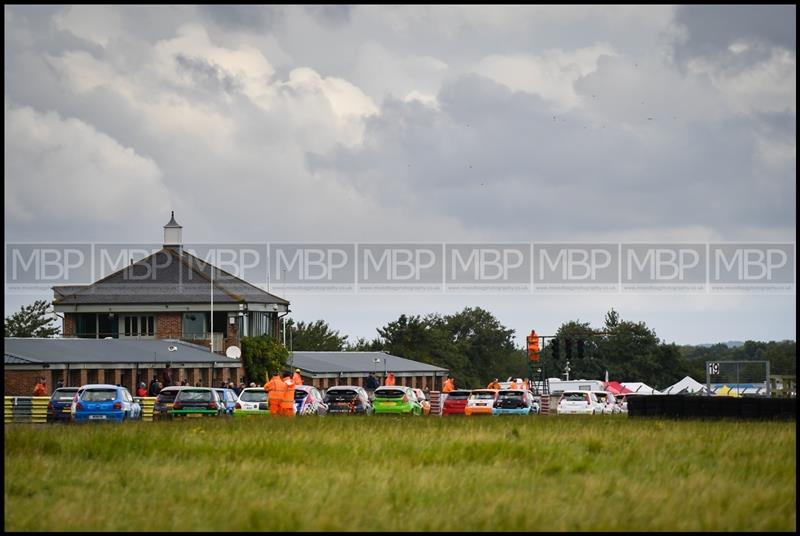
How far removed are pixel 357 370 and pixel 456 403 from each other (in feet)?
119

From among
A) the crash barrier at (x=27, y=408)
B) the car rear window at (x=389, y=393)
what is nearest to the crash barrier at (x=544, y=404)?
the car rear window at (x=389, y=393)

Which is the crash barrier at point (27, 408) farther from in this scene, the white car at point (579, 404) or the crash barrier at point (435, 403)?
the white car at point (579, 404)

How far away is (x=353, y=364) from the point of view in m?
100

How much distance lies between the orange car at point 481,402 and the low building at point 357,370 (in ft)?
89.2

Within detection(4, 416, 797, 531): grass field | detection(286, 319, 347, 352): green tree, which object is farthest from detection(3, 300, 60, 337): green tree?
detection(4, 416, 797, 531): grass field

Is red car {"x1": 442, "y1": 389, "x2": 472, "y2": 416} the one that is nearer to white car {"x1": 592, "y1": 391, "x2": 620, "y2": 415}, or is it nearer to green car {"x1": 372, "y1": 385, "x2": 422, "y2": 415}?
green car {"x1": 372, "y1": 385, "x2": 422, "y2": 415}

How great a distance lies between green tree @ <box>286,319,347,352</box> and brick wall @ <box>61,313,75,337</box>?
202 ft

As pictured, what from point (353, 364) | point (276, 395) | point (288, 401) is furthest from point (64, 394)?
point (353, 364)

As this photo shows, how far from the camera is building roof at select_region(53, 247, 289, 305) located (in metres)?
91.0

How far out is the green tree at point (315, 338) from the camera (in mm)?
155125

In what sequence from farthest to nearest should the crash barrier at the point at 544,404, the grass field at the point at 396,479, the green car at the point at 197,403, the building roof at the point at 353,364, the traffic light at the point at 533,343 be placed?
the building roof at the point at 353,364 → the traffic light at the point at 533,343 → the crash barrier at the point at 544,404 → the green car at the point at 197,403 → the grass field at the point at 396,479

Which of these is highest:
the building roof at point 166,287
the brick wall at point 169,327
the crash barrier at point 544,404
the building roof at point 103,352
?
the building roof at point 166,287

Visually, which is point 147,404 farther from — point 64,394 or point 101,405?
point 101,405

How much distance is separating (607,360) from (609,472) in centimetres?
14538
